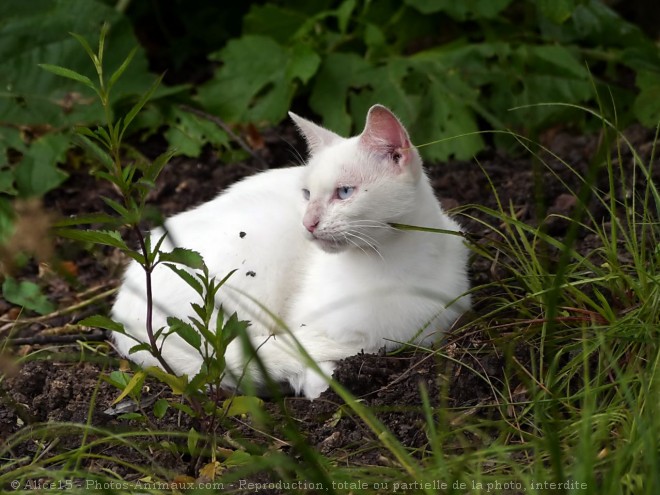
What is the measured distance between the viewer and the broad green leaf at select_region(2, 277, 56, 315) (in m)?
3.60

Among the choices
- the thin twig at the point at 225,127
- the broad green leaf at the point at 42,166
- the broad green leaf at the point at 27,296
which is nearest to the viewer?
the broad green leaf at the point at 27,296

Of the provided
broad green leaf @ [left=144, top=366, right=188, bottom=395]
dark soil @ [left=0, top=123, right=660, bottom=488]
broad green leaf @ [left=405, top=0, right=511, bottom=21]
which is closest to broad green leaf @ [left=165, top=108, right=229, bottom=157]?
dark soil @ [left=0, top=123, right=660, bottom=488]

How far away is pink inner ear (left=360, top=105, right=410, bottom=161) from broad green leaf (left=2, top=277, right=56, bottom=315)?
1546mm

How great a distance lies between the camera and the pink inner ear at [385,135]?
2828 millimetres

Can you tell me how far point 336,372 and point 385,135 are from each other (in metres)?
0.76

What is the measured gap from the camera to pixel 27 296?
3.64 metres

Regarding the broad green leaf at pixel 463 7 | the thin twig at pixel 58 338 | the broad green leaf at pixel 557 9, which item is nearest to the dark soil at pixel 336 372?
the thin twig at pixel 58 338

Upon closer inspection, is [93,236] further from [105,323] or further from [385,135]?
[385,135]

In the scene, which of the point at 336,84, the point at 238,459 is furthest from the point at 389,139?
the point at 336,84

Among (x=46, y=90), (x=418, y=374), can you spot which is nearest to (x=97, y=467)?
(x=418, y=374)

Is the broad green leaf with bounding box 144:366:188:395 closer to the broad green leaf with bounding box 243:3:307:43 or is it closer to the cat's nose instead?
the cat's nose

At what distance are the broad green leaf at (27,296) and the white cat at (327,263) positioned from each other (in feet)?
1.62

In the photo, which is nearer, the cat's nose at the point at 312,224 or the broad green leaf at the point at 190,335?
the broad green leaf at the point at 190,335

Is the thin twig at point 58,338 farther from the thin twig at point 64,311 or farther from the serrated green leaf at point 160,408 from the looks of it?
the serrated green leaf at point 160,408
